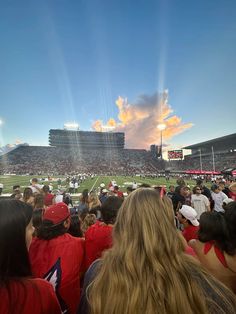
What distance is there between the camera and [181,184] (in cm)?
968

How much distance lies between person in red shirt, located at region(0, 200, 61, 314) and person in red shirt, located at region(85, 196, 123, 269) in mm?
1654

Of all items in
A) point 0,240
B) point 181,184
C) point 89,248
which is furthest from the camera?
point 181,184

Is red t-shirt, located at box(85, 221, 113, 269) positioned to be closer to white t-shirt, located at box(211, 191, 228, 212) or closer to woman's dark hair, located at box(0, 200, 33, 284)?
woman's dark hair, located at box(0, 200, 33, 284)

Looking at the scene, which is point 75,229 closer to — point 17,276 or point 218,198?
point 17,276

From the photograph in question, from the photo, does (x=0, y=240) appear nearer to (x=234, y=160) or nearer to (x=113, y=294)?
(x=113, y=294)

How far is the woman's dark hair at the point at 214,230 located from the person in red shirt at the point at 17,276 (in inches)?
85.2

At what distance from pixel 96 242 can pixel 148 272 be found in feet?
7.07

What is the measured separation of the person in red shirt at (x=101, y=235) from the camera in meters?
3.29

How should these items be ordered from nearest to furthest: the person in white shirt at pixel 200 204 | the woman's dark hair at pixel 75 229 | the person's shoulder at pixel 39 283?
the person's shoulder at pixel 39 283, the woman's dark hair at pixel 75 229, the person in white shirt at pixel 200 204

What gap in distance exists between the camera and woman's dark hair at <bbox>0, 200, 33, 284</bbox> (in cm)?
148

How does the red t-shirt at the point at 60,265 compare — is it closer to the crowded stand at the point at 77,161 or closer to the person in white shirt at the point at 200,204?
the person in white shirt at the point at 200,204

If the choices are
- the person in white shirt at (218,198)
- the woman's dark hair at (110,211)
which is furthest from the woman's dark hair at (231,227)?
the person in white shirt at (218,198)

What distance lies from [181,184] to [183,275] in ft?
28.3

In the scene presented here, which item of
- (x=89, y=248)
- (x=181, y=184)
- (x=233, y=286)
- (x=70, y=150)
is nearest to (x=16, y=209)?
(x=89, y=248)
